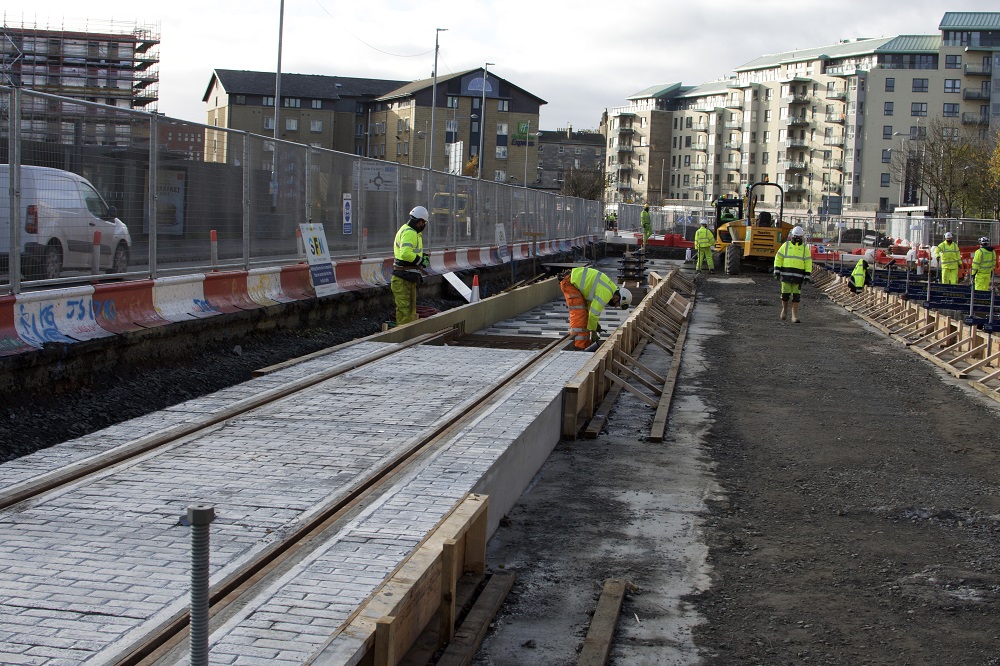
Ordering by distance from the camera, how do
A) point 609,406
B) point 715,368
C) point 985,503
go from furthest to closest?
point 715,368 → point 609,406 → point 985,503

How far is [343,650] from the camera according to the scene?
13.8 ft

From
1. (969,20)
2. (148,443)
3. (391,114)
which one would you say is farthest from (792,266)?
(969,20)

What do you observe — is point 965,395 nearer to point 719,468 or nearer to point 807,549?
point 719,468

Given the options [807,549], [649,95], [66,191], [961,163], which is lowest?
[807,549]

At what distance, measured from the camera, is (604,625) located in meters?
5.45

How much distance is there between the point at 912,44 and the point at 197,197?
114812 mm

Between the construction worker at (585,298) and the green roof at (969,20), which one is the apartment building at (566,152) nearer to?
the green roof at (969,20)

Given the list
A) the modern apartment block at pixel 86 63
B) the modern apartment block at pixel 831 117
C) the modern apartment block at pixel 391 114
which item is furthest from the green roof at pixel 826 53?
the modern apartment block at pixel 86 63

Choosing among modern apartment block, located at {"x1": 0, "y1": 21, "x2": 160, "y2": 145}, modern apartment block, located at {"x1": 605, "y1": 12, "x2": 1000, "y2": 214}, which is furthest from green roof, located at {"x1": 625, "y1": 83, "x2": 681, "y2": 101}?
modern apartment block, located at {"x1": 0, "y1": 21, "x2": 160, "y2": 145}

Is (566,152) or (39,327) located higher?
(566,152)

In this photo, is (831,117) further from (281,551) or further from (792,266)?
(281,551)

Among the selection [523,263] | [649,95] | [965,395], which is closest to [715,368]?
[965,395]

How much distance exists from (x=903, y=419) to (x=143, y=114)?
877 centimetres

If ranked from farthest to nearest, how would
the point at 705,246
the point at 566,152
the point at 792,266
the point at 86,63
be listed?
the point at 566,152 < the point at 86,63 < the point at 705,246 < the point at 792,266
